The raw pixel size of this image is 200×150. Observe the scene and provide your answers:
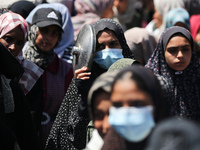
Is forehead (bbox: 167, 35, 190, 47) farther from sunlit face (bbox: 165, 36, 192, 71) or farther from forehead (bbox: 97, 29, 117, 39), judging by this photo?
forehead (bbox: 97, 29, 117, 39)

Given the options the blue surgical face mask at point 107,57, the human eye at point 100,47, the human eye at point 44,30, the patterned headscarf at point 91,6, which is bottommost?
the blue surgical face mask at point 107,57

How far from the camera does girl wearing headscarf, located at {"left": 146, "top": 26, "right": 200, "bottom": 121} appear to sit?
3.38m

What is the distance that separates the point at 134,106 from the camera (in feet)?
6.07

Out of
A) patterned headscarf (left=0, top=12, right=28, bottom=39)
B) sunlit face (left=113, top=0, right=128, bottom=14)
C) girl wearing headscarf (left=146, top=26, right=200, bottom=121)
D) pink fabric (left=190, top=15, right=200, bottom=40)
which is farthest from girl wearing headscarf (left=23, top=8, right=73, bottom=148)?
sunlit face (left=113, top=0, right=128, bottom=14)

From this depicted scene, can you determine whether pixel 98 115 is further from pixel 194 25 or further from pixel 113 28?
pixel 194 25

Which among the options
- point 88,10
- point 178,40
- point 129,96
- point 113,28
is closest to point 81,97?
point 113,28

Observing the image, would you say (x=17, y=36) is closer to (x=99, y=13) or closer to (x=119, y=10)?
(x=99, y=13)

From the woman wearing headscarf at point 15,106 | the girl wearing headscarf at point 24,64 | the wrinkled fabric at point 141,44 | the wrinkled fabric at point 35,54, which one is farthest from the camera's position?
the wrinkled fabric at point 141,44

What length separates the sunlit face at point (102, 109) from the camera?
2.19 metres

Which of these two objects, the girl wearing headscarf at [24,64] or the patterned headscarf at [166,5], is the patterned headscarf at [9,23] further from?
the patterned headscarf at [166,5]

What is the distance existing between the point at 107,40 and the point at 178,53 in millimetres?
611

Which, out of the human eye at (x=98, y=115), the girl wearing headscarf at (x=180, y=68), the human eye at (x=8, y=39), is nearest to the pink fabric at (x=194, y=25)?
the girl wearing headscarf at (x=180, y=68)

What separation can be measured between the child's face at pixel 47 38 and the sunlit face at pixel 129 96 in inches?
106

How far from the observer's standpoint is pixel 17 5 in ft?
18.0
